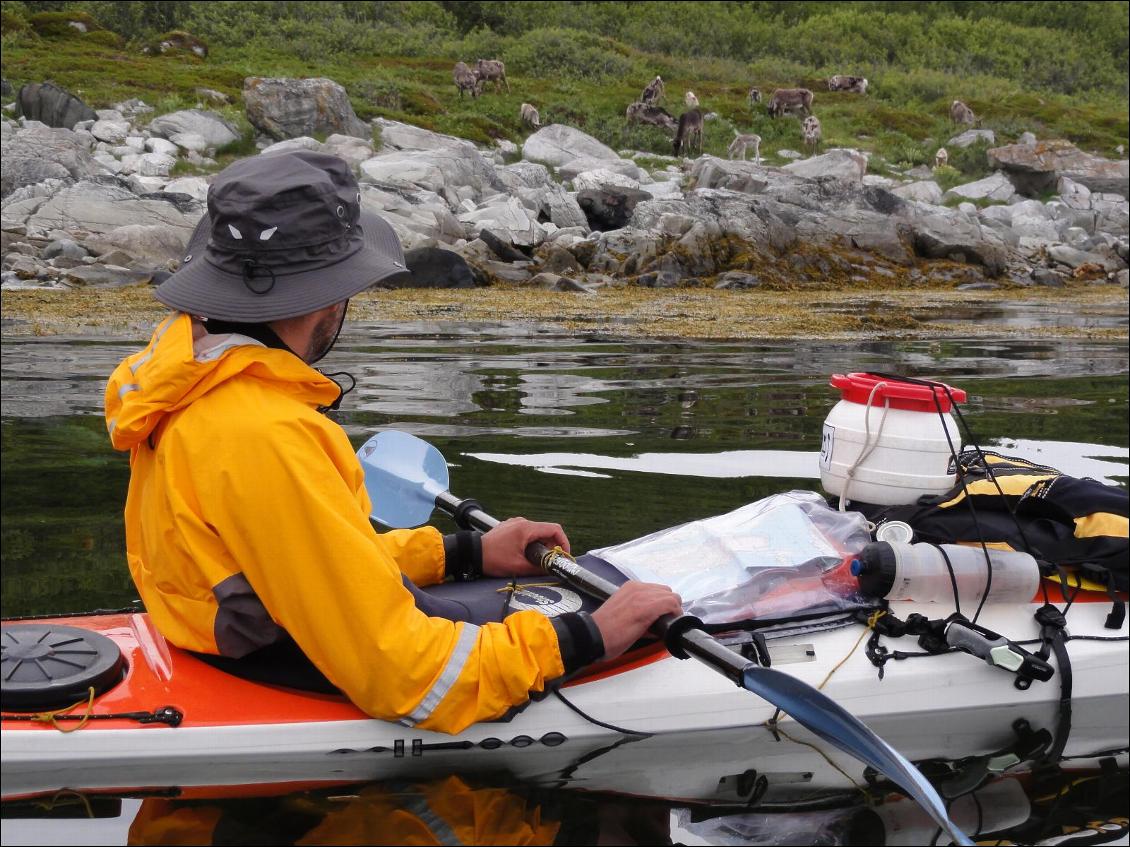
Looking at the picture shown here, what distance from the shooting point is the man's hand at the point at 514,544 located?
3.69m

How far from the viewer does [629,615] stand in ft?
10.1

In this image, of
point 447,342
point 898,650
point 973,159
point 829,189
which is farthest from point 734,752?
point 973,159

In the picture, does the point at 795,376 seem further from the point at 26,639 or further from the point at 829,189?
the point at 829,189

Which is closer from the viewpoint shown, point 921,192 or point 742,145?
point 921,192

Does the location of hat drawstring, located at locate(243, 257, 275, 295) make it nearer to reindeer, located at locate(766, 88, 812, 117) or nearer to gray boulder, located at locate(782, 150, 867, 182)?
gray boulder, located at locate(782, 150, 867, 182)

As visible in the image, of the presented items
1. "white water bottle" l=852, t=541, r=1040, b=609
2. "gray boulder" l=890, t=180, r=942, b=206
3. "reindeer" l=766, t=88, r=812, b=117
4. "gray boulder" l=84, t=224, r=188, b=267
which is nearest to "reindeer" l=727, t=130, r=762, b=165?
"gray boulder" l=890, t=180, r=942, b=206

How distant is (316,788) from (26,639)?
30.3 inches

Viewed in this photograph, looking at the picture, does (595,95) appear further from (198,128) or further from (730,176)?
(198,128)

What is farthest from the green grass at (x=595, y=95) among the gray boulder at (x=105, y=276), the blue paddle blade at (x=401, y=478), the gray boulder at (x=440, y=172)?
the blue paddle blade at (x=401, y=478)

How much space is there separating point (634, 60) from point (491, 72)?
A: 8873mm

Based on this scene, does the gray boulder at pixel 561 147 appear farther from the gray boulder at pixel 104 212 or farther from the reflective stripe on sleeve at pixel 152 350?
the reflective stripe on sleeve at pixel 152 350

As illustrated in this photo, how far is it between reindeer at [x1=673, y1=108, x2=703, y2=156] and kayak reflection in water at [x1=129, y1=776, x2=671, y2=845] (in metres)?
27.0

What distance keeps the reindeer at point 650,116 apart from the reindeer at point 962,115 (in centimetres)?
972

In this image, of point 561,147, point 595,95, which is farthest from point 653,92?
point 561,147
